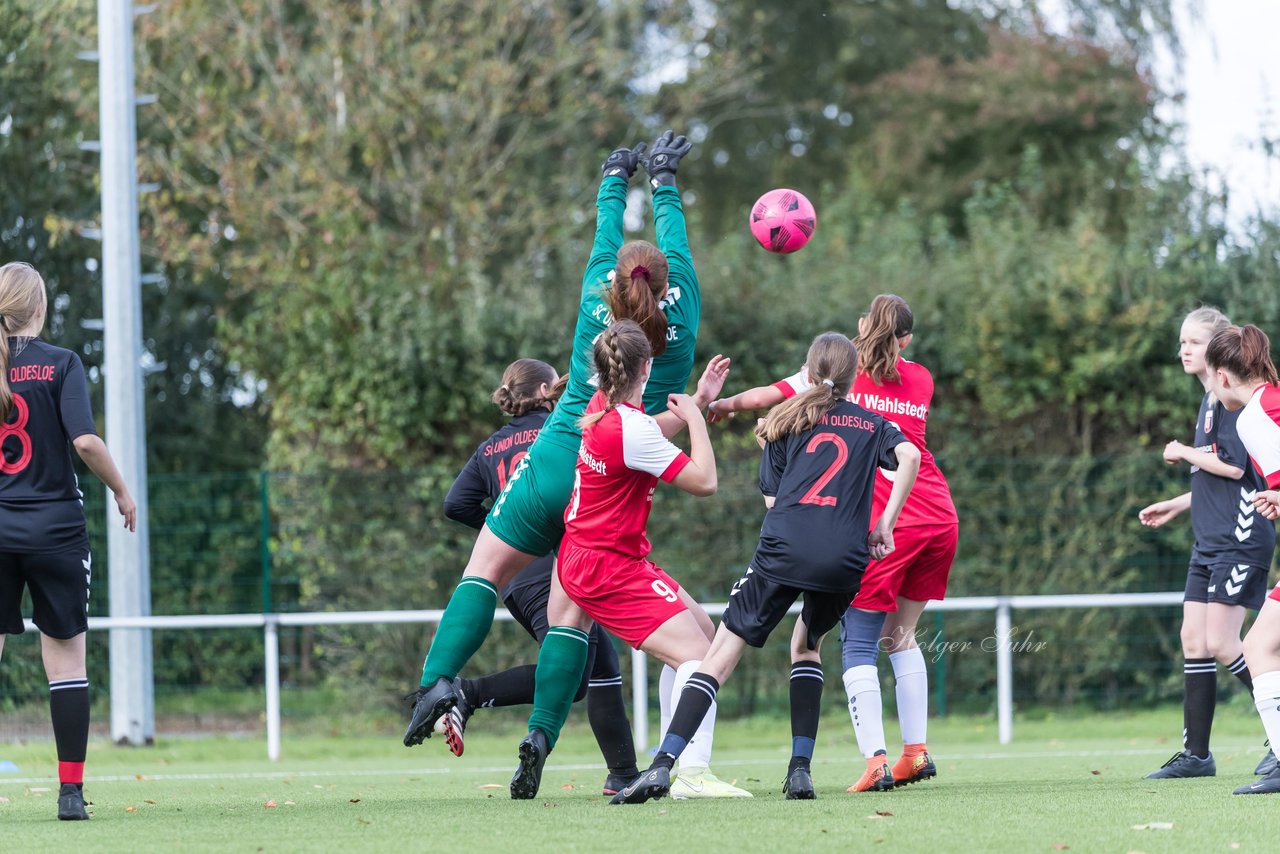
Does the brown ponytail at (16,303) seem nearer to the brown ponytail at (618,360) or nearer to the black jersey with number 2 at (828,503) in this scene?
the brown ponytail at (618,360)

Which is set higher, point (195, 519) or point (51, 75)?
point (51, 75)

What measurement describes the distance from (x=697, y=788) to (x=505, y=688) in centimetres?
112

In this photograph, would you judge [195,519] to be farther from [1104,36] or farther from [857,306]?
[1104,36]

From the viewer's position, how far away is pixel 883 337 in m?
6.42

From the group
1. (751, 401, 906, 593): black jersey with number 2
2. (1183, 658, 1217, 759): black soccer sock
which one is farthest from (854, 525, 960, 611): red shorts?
(1183, 658, 1217, 759): black soccer sock

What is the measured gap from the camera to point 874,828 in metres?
4.74

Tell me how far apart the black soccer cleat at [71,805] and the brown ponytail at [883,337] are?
350 cm

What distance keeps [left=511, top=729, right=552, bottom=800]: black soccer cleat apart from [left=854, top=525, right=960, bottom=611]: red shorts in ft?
4.79

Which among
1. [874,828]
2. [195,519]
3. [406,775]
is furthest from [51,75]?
[874,828]

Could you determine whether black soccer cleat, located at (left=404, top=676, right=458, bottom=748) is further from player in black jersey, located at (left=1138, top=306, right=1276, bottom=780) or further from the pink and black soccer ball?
player in black jersey, located at (left=1138, top=306, right=1276, bottom=780)

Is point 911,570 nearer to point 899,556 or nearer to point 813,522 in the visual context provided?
point 899,556

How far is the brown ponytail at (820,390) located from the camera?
18.9 ft

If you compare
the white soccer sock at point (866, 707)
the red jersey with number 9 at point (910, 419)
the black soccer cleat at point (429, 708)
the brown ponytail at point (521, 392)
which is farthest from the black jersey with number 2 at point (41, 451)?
the white soccer sock at point (866, 707)

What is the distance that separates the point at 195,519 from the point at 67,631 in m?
5.99
